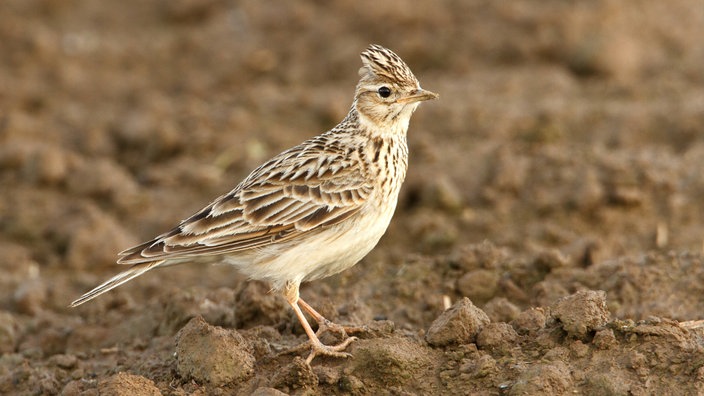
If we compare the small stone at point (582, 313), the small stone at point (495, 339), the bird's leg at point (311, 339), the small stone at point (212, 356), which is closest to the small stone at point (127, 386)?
the small stone at point (212, 356)

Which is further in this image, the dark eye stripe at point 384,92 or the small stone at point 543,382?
the dark eye stripe at point 384,92

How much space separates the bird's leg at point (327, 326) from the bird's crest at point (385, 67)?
1602mm

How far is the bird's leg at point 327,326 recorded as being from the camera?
20.6 feet

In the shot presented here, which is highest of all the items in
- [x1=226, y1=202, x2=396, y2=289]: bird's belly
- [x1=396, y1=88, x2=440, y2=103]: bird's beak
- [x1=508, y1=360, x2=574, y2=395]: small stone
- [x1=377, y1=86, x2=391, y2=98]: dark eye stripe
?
[x1=377, y1=86, x2=391, y2=98]: dark eye stripe

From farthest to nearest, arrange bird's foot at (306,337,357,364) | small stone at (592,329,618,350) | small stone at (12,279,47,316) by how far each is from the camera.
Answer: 1. small stone at (12,279,47,316)
2. bird's foot at (306,337,357,364)
3. small stone at (592,329,618,350)

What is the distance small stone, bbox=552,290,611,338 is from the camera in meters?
5.62

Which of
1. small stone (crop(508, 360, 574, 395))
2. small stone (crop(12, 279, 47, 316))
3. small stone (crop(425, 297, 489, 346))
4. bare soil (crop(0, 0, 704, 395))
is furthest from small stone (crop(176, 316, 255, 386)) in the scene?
small stone (crop(12, 279, 47, 316))

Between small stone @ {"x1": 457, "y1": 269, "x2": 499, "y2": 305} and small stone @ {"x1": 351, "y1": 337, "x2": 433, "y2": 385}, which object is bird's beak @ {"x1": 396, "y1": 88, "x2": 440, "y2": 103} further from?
small stone @ {"x1": 351, "y1": 337, "x2": 433, "y2": 385}

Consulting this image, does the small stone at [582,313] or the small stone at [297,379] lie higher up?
the small stone at [582,313]

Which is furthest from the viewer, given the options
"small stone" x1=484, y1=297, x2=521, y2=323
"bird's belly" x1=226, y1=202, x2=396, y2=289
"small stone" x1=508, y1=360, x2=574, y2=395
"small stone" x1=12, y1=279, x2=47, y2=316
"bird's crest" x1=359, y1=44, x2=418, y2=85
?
"small stone" x1=12, y1=279, x2=47, y2=316

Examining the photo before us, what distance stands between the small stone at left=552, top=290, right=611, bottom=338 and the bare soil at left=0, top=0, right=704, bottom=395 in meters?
0.01

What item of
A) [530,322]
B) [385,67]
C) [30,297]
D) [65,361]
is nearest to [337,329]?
[530,322]

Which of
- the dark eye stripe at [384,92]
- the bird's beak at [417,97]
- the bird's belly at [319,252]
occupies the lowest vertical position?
the bird's belly at [319,252]

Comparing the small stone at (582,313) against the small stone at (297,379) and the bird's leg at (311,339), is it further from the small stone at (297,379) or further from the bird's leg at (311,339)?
the small stone at (297,379)
